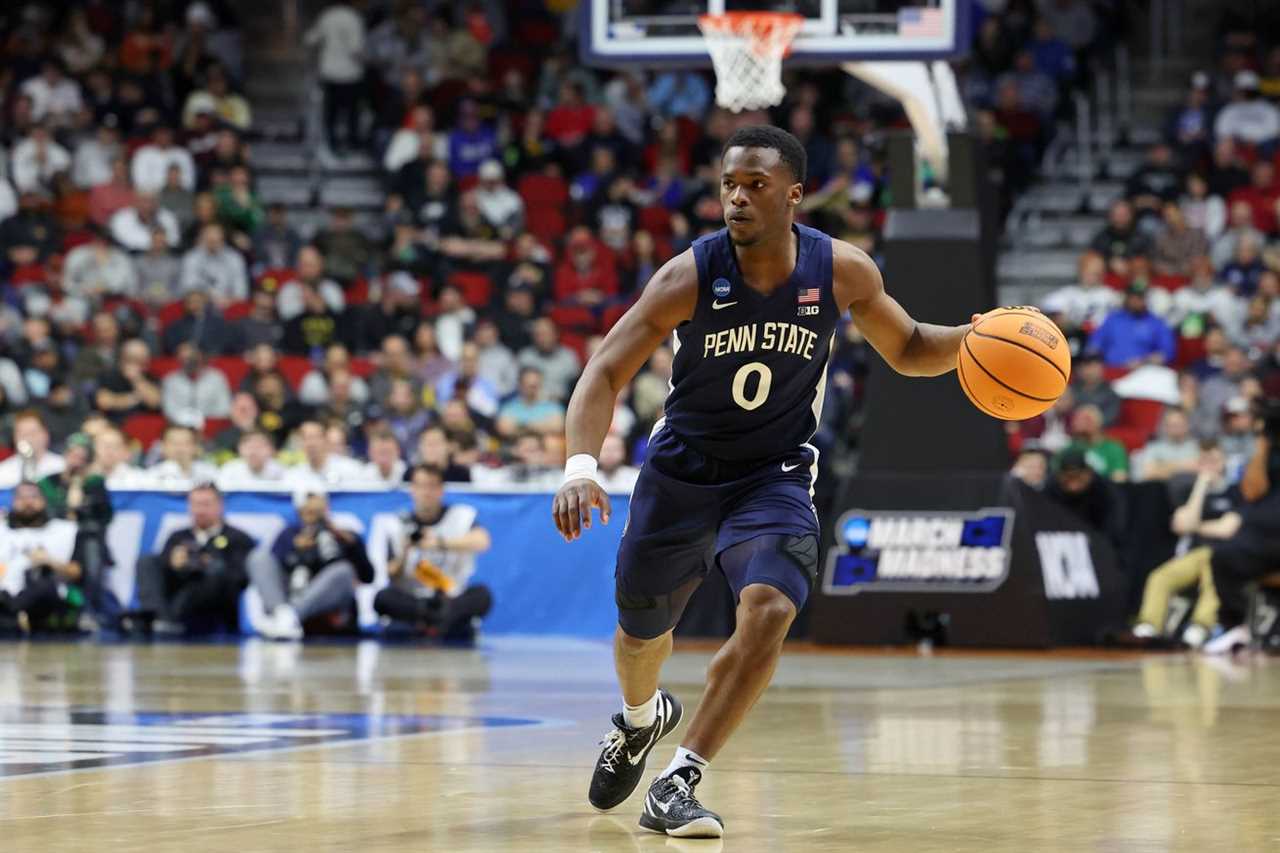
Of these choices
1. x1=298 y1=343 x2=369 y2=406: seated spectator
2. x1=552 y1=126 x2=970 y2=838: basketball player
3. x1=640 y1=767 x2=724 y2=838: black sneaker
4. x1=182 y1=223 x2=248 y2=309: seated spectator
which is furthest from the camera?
x1=182 y1=223 x2=248 y2=309: seated spectator

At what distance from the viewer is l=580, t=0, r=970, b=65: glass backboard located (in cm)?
1487

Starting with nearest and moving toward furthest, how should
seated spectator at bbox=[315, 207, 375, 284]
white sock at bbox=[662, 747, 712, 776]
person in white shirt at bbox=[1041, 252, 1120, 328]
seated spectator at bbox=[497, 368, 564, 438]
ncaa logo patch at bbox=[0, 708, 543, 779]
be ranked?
white sock at bbox=[662, 747, 712, 776]
ncaa logo patch at bbox=[0, 708, 543, 779]
seated spectator at bbox=[497, 368, 564, 438]
person in white shirt at bbox=[1041, 252, 1120, 328]
seated spectator at bbox=[315, 207, 375, 284]

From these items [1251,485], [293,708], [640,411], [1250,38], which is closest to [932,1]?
[1251,485]

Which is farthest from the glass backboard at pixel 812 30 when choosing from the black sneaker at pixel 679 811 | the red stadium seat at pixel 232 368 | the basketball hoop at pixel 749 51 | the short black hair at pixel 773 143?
the black sneaker at pixel 679 811

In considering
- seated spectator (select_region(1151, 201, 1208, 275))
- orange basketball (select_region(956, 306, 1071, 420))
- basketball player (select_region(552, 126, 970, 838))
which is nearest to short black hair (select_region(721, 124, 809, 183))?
basketball player (select_region(552, 126, 970, 838))

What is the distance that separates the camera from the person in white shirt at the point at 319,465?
17.5m

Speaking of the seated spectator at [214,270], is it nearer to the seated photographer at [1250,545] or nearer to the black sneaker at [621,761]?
the seated photographer at [1250,545]

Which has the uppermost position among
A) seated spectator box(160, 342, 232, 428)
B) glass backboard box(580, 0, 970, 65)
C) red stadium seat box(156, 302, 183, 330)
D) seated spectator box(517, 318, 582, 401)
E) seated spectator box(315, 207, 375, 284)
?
glass backboard box(580, 0, 970, 65)

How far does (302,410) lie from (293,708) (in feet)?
32.4

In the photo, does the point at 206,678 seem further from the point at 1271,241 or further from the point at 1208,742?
the point at 1271,241

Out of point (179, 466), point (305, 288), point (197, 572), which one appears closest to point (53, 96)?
point (305, 288)

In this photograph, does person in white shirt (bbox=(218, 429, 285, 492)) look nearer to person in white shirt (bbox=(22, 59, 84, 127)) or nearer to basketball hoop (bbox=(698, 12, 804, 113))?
basketball hoop (bbox=(698, 12, 804, 113))

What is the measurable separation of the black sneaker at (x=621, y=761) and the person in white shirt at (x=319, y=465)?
10682 mm

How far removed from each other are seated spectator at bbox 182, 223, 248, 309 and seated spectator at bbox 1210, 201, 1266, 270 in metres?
10.1
